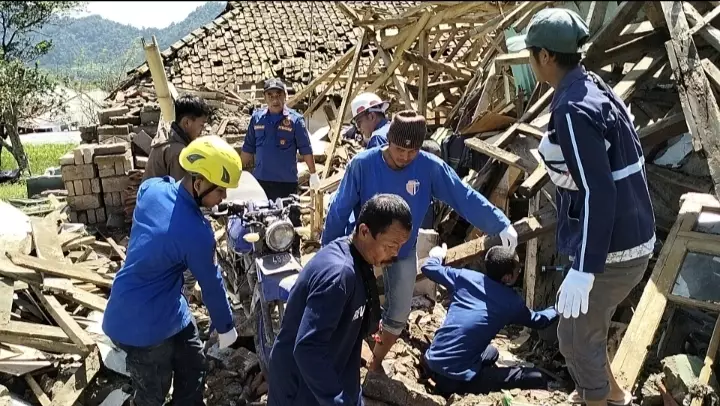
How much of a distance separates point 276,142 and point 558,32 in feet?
13.6

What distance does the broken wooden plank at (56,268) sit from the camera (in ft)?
17.3

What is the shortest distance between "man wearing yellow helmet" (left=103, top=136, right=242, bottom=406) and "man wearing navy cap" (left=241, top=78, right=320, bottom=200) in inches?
119

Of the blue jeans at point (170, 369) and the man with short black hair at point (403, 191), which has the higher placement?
the man with short black hair at point (403, 191)

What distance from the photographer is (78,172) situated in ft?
23.9

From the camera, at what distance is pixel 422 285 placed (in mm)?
5496

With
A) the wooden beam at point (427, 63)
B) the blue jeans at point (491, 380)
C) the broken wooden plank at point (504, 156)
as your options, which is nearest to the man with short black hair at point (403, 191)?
the blue jeans at point (491, 380)

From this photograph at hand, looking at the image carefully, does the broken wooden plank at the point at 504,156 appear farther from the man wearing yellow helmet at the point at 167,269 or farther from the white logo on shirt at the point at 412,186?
the man wearing yellow helmet at the point at 167,269

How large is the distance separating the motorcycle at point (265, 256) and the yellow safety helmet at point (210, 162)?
0.73 m

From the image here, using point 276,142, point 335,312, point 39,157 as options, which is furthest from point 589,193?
point 39,157

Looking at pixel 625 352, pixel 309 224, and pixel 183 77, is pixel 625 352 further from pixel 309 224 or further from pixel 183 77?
pixel 183 77

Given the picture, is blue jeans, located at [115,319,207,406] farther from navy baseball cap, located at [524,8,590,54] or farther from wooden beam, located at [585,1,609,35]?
wooden beam, located at [585,1,609,35]

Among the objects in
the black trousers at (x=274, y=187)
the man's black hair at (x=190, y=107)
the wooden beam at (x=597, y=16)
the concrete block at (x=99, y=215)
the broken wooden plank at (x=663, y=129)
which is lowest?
the concrete block at (x=99, y=215)

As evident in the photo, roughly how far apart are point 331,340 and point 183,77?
1439 centimetres

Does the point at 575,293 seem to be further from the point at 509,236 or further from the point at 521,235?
the point at 521,235
